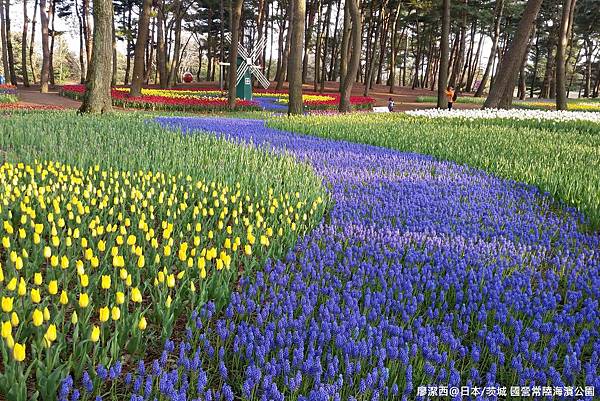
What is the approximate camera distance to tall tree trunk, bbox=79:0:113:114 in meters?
13.3

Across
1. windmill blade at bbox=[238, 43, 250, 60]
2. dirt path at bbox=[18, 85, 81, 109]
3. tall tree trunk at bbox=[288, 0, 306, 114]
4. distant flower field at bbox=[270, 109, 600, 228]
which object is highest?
windmill blade at bbox=[238, 43, 250, 60]

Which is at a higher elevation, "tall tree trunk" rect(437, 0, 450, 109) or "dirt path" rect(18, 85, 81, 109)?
"tall tree trunk" rect(437, 0, 450, 109)

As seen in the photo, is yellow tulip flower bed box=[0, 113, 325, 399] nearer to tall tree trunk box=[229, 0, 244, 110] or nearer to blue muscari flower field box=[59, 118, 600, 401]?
blue muscari flower field box=[59, 118, 600, 401]

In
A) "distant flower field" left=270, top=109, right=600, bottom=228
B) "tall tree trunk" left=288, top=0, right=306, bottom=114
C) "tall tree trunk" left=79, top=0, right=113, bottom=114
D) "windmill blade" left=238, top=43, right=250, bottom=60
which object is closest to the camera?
"distant flower field" left=270, top=109, right=600, bottom=228

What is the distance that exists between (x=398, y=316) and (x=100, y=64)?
495 inches

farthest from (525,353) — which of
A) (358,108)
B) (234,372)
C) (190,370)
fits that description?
(358,108)

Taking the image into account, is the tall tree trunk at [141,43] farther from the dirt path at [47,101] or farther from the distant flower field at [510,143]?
the distant flower field at [510,143]

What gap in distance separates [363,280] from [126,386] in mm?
1861

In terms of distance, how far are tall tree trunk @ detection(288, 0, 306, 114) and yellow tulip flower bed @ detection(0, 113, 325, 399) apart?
29.8ft

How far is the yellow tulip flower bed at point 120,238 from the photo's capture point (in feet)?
8.32

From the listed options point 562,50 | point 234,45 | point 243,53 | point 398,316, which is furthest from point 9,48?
point 398,316

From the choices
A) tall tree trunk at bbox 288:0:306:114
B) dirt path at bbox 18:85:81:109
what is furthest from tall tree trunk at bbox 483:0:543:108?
dirt path at bbox 18:85:81:109

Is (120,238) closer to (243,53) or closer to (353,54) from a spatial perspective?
(353,54)

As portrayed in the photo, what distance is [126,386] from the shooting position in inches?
94.7
